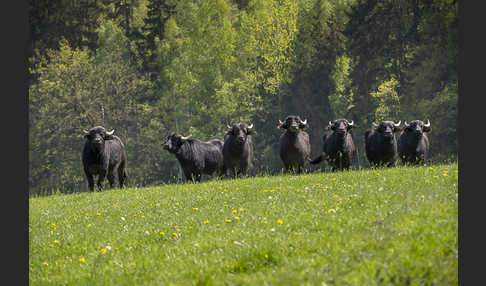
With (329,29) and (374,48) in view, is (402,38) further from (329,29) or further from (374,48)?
(329,29)

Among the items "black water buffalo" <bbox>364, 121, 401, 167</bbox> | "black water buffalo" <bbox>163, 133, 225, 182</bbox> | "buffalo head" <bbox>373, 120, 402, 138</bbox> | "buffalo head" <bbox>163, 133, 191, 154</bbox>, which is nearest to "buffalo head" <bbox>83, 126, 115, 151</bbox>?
"buffalo head" <bbox>163, 133, 191, 154</bbox>

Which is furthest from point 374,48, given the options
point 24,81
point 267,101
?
point 24,81

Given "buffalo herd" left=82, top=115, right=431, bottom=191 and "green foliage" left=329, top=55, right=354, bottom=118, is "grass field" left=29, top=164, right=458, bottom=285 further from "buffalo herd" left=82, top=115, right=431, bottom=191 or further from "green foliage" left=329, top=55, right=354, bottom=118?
"green foliage" left=329, top=55, right=354, bottom=118

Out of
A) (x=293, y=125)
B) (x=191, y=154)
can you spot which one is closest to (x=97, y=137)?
(x=191, y=154)

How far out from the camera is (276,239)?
25.2 feet

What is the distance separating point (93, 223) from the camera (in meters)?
12.4

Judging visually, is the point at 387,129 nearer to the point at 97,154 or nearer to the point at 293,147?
the point at 293,147

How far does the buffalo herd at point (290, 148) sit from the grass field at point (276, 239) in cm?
806

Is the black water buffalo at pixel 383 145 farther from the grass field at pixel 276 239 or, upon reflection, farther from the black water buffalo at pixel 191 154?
the black water buffalo at pixel 191 154

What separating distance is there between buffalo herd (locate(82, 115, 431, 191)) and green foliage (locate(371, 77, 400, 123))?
20.5 metres

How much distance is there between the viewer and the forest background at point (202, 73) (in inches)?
1895

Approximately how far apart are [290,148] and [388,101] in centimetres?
2454

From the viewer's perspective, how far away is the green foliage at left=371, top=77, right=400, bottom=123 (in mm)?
43438

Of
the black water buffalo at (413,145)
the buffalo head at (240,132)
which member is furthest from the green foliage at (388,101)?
the buffalo head at (240,132)
